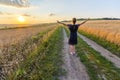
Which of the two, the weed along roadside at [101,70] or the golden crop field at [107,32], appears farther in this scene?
the golden crop field at [107,32]

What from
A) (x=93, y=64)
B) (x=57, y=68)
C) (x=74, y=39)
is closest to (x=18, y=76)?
(x=57, y=68)

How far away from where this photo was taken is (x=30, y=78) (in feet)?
36.4

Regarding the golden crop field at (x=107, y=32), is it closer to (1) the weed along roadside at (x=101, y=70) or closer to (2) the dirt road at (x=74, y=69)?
(1) the weed along roadside at (x=101, y=70)

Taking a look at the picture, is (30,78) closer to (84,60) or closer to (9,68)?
(9,68)

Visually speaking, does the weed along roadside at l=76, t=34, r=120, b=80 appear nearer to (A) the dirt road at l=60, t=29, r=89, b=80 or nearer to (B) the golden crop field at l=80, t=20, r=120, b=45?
(A) the dirt road at l=60, t=29, r=89, b=80

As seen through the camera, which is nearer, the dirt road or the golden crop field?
the dirt road

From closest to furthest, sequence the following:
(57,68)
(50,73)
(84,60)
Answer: (50,73), (57,68), (84,60)

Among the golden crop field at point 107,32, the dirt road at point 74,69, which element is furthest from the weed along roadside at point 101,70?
the golden crop field at point 107,32

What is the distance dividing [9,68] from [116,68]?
17.7 feet

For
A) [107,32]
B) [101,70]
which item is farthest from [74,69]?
[107,32]

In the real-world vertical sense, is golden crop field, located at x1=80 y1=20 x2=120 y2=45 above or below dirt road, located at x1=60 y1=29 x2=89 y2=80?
below

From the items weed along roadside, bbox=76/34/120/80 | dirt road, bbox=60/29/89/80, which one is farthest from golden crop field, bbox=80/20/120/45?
dirt road, bbox=60/29/89/80

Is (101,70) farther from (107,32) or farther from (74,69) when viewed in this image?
(107,32)

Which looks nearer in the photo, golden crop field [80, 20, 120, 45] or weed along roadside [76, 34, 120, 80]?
weed along roadside [76, 34, 120, 80]
